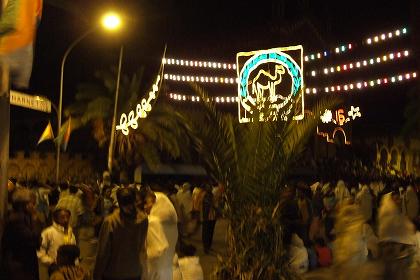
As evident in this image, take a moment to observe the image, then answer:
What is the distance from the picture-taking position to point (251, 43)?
55.1 m

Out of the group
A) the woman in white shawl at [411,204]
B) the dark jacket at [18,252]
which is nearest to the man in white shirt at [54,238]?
the dark jacket at [18,252]

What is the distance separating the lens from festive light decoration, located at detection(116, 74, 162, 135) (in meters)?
26.8

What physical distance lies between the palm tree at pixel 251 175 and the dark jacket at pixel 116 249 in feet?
5.84

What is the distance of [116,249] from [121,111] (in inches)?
954

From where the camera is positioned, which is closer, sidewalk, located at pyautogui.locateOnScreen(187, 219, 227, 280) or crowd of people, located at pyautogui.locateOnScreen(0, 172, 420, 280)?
crowd of people, located at pyautogui.locateOnScreen(0, 172, 420, 280)

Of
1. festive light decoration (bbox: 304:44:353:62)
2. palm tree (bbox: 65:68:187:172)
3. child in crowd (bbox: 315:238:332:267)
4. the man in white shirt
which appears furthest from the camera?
festive light decoration (bbox: 304:44:353:62)

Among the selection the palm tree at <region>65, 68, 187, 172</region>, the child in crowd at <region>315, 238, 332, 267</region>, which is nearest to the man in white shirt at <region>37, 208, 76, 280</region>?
the child in crowd at <region>315, 238, 332, 267</region>

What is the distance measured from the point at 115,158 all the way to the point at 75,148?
9.02 m

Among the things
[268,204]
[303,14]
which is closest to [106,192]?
[268,204]

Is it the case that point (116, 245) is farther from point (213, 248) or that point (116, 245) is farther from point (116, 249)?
point (213, 248)

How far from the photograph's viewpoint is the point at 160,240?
6578 millimetres

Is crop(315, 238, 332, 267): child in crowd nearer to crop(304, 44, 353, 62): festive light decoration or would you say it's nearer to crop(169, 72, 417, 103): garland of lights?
crop(169, 72, 417, 103): garland of lights

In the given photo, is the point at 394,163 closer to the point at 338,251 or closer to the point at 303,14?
the point at 303,14

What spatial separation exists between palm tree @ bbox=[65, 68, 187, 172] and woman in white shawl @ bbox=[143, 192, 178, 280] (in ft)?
73.1
